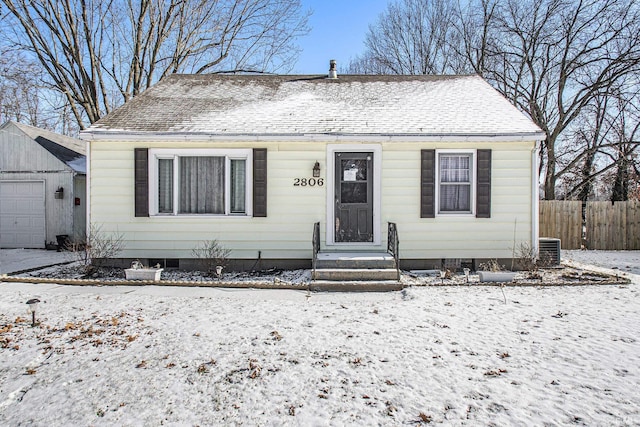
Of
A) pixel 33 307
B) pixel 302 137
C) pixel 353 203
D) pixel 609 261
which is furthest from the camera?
pixel 609 261

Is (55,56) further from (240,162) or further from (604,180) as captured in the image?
(604,180)

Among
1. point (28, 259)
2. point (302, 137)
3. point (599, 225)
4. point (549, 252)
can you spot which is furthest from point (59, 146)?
point (599, 225)

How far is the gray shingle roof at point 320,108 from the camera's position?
7941 millimetres

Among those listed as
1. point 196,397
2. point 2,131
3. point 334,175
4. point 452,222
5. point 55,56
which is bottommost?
point 196,397

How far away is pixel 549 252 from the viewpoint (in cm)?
870

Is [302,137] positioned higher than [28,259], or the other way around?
[302,137]

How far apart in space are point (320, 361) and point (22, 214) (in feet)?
41.1

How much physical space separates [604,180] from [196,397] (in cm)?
2000

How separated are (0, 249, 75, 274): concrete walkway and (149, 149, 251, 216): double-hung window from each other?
3543 millimetres

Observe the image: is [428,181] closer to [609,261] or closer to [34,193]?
[609,261]

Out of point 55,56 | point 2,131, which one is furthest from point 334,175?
point 55,56

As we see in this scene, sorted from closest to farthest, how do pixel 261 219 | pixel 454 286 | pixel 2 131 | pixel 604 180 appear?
pixel 454 286 → pixel 261 219 → pixel 2 131 → pixel 604 180

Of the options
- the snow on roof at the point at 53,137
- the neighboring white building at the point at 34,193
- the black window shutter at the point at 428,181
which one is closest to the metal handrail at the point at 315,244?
the black window shutter at the point at 428,181

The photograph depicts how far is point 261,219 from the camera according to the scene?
8.02m
